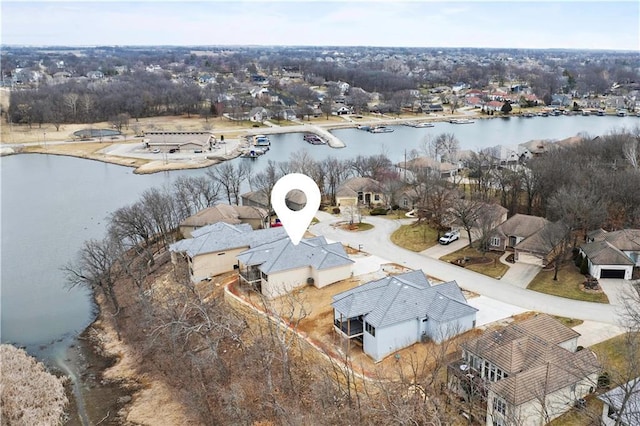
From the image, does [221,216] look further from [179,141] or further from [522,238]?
[179,141]

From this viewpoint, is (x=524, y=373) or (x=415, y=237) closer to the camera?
(x=524, y=373)

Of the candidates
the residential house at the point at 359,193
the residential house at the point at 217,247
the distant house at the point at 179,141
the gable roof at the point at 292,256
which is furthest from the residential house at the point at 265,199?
the distant house at the point at 179,141

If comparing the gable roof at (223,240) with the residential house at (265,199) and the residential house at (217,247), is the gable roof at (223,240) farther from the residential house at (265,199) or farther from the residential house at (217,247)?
the residential house at (265,199)

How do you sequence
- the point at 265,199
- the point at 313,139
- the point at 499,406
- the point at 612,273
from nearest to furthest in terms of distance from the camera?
the point at 499,406, the point at 612,273, the point at 265,199, the point at 313,139

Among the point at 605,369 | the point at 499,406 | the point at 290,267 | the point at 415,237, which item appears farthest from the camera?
the point at 415,237

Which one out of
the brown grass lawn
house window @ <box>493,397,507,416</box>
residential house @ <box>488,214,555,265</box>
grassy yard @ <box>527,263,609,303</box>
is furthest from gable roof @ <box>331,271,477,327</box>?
residential house @ <box>488,214,555,265</box>

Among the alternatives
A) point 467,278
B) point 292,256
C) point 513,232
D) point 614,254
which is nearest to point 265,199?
point 292,256
